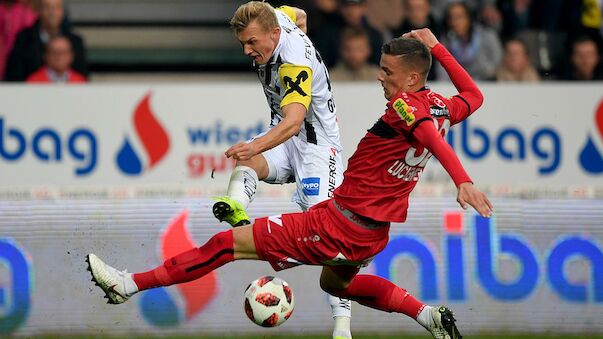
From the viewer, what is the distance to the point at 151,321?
10.5 m

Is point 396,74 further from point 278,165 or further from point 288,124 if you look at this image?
point 278,165

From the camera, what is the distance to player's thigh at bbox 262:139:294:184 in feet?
30.5

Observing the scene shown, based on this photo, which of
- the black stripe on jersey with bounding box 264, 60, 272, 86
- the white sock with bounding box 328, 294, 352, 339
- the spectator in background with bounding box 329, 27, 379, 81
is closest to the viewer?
the black stripe on jersey with bounding box 264, 60, 272, 86

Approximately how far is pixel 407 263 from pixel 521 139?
2847mm

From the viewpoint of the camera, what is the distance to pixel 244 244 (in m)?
8.12

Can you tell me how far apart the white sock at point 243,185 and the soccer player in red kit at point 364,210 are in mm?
550

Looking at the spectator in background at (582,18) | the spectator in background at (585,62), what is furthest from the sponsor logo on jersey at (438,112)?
the spectator in background at (582,18)

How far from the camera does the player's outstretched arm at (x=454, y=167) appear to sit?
7.04 m

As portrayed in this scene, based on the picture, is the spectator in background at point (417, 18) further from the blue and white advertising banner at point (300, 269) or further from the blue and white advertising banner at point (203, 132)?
the blue and white advertising banner at point (300, 269)

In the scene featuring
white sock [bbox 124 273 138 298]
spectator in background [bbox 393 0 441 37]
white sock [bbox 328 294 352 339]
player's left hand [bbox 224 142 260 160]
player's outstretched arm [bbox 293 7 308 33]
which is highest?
player's outstretched arm [bbox 293 7 308 33]

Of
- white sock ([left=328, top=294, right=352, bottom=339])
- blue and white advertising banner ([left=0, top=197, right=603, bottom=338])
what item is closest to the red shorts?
white sock ([left=328, top=294, right=352, bottom=339])

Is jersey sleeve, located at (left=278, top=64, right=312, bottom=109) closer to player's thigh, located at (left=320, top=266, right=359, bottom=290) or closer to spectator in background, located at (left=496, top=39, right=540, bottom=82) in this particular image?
player's thigh, located at (left=320, top=266, right=359, bottom=290)

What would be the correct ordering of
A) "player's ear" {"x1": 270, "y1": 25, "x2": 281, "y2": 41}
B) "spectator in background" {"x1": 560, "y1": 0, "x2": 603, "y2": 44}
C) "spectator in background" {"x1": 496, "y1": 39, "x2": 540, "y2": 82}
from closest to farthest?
"player's ear" {"x1": 270, "y1": 25, "x2": 281, "y2": 41} < "spectator in background" {"x1": 496, "y1": 39, "x2": 540, "y2": 82} < "spectator in background" {"x1": 560, "y1": 0, "x2": 603, "y2": 44}

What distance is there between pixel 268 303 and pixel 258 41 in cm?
173
